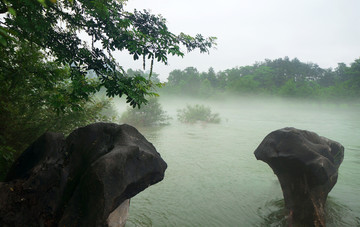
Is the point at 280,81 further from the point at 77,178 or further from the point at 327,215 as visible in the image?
the point at 77,178

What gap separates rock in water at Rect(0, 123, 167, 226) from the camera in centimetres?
339

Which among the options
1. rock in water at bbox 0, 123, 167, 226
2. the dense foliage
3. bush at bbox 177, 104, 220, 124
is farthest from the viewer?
bush at bbox 177, 104, 220, 124

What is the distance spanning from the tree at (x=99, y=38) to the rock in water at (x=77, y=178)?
0.82 meters

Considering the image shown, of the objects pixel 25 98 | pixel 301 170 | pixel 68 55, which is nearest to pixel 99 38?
pixel 68 55

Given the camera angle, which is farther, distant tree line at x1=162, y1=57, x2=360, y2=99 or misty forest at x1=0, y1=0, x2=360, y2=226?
distant tree line at x1=162, y1=57, x2=360, y2=99

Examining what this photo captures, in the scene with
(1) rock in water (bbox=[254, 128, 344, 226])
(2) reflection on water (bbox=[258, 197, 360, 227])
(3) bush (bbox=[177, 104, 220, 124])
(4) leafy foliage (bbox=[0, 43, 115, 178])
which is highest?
(4) leafy foliage (bbox=[0, 43, 115, 178])

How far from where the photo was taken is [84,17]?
214 inches

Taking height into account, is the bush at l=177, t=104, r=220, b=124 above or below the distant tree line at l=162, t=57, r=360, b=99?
below

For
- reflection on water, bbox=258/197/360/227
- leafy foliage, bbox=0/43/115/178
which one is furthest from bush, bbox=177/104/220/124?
leafy foliage, bbox=0/43/115/178

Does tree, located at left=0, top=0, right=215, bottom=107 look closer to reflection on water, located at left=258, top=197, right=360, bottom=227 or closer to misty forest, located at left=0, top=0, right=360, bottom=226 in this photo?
misty forest, located at left=0, top=0, right=360, bottom=226

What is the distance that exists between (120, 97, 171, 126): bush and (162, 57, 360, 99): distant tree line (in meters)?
42.7

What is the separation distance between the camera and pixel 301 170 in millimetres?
5598

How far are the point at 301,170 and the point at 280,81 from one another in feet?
237

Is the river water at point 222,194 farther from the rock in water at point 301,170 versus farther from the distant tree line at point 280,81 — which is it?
the distant tree line at point 280,81
